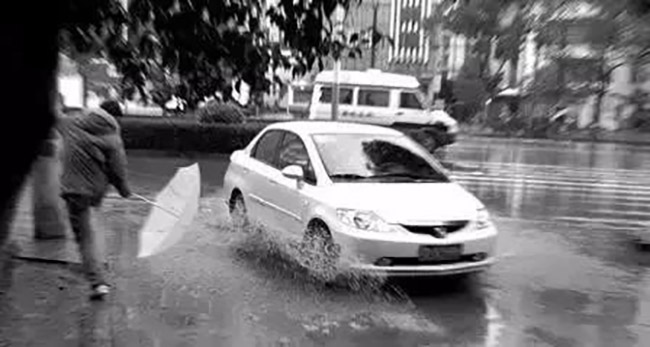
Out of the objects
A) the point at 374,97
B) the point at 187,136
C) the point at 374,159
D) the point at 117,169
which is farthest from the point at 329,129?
the point at 374,97

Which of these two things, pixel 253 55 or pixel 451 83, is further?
pixel 451 83

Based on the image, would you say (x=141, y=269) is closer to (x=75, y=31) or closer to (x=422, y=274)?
(x=422, y=274)

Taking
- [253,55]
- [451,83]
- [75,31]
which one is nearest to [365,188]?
[451,83]

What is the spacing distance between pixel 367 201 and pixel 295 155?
1676 millimetres

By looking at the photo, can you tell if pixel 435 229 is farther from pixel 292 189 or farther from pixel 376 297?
pixel 292 189

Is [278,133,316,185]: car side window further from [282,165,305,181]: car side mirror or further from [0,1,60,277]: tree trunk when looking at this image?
[0,1,60,277]: tree trunk

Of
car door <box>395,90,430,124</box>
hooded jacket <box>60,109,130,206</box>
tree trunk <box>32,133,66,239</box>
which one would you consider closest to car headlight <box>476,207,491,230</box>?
hooded jacket <box>60,109,130,206</box>

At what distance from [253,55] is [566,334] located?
12.5 ft

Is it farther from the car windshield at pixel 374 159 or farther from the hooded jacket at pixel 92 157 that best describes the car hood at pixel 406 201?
the hooded jacket at pixel 92 157

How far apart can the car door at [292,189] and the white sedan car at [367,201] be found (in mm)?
11

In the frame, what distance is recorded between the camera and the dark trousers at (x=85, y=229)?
618 centimetres

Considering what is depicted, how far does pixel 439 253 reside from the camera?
22.5ft

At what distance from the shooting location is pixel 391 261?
686 cm

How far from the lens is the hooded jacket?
6219mm
